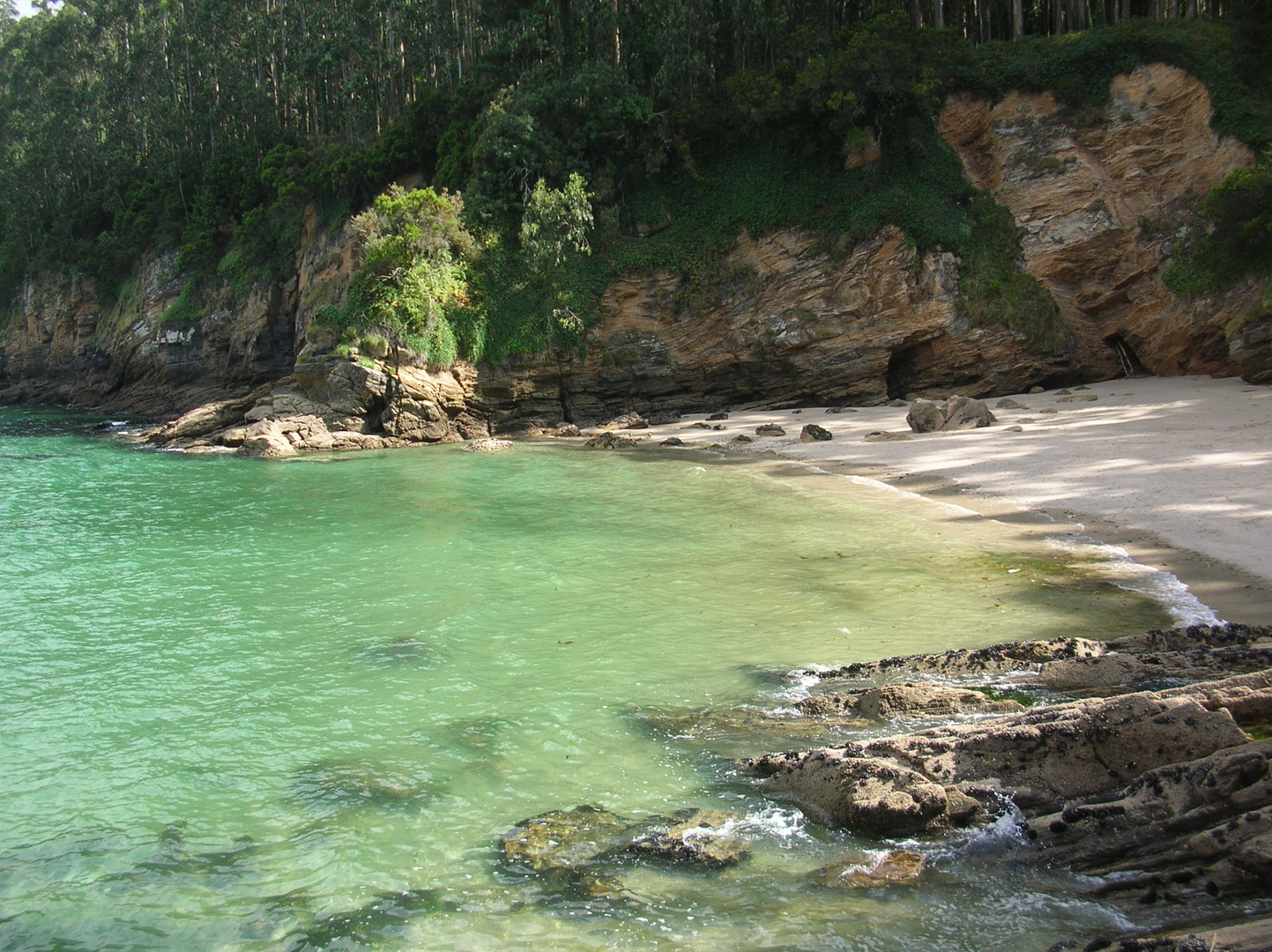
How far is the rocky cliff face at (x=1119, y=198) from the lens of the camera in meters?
25.1

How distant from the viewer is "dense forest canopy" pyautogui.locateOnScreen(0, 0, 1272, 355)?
26672 millimetres

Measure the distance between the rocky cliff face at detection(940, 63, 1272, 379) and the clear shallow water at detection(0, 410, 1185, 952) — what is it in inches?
635

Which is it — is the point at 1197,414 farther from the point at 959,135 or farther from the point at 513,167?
the point at 513,167

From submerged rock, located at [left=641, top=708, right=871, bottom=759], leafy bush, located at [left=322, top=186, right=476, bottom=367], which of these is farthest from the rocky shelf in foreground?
leafy bush, located at [left=322, top=186, right=476, bottom=367]

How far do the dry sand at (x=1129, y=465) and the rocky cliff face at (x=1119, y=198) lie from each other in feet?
7.59

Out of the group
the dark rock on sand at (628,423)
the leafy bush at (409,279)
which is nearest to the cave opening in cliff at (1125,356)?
the dark rock on sand at (628,423)

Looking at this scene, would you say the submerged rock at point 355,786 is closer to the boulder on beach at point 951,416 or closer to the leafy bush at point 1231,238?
the boulder on beach at point 951,416

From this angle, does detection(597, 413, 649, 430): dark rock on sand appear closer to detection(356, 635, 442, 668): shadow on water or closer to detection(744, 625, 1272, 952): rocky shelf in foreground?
detection(356, 635, 442, 668): shadow on water

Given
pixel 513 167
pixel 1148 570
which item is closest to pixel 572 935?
pixel 1148 570

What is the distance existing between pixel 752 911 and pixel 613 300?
87.7 feet

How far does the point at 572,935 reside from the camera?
416 cm

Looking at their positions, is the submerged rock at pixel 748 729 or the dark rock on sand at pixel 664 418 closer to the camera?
the submerged rock at pixel 748 729

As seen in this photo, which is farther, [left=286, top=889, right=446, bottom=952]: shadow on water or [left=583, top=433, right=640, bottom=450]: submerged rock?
[left=583, top=433, right=640, bottom=450]: submerged rock

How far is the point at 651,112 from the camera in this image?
1155 inches
